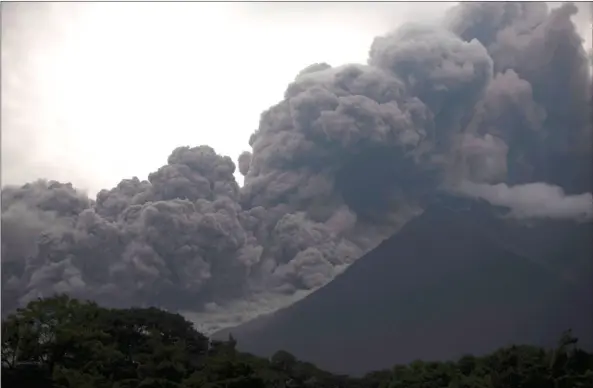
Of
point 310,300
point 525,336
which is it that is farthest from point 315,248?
point 525,336

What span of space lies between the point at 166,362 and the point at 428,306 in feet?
20.0

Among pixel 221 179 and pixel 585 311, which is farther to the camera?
pixel 221 179

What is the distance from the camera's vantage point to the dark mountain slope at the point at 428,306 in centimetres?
1303

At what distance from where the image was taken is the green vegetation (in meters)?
8.62

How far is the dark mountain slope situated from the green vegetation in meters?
1.14

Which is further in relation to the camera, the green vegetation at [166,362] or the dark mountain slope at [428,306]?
the dark mountain slope at [428,306]

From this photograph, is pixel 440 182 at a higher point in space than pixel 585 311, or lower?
higher

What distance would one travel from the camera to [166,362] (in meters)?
9.12

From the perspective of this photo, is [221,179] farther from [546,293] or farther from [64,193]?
[546,293]

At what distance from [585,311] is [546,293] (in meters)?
0.75

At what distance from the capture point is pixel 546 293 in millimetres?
13297

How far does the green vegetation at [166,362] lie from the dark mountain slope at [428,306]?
114cm

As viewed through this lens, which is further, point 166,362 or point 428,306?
point 428,306

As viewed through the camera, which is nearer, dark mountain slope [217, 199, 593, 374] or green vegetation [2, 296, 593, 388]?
green vegetation [2, 296, 593, 388]
